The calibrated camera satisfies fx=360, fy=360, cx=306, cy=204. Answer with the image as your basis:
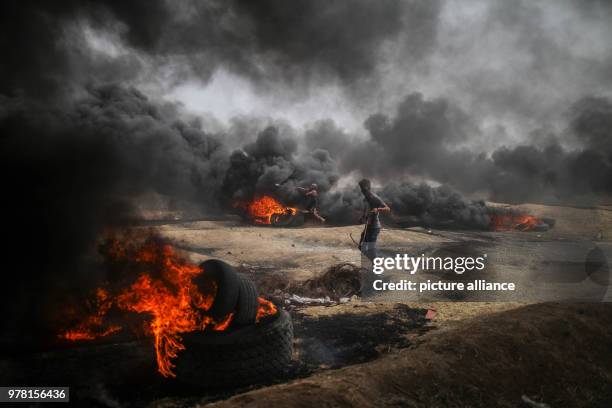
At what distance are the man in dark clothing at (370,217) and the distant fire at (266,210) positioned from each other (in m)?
20.7

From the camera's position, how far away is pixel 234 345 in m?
5.34

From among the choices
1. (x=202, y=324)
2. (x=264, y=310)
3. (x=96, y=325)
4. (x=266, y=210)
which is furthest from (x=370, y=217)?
(x=266, y=210)

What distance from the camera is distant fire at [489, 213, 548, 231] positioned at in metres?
33.9

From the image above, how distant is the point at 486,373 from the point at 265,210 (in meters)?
28.4

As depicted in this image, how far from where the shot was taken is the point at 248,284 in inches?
239

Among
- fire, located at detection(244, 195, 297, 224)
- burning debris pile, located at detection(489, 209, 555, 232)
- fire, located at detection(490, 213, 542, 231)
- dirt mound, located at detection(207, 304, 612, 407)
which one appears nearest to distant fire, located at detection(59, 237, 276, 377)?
dirt mound, located at detection(207, 304, 612, 407)

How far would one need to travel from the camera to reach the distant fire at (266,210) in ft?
106

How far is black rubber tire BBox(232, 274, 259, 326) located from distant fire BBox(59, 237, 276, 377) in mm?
131

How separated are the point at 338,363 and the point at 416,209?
31428mm

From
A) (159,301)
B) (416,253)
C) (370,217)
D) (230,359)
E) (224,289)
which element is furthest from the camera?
(416,253)

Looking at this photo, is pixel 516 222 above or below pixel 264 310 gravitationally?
above

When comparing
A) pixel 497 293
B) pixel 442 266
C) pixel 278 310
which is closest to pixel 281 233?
pixel 442 266

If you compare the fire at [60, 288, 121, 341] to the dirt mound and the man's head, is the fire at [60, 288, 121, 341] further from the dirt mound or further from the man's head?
the man's head

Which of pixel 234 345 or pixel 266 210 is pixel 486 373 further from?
pixel 266 210
